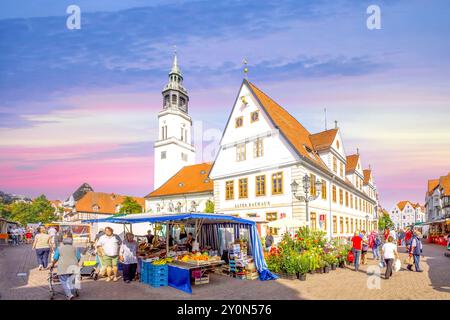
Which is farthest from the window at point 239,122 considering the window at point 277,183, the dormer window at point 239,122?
the window at point 277,183

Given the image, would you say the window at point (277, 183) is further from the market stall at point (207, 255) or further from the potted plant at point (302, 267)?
the potted plant at point (302, 267)

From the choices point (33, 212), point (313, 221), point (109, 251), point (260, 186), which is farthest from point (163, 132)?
point (33, 212)

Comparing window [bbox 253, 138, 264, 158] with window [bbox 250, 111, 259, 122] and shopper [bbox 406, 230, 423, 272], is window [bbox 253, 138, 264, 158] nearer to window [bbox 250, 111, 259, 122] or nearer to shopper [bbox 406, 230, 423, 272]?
window [bbox 250, 111, 259, 122]

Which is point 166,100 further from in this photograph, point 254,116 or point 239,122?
point 254,116

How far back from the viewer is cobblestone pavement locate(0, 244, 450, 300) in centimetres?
991

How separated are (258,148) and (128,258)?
15.8 m

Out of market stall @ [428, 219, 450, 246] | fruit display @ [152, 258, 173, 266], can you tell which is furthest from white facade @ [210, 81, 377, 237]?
market stall @ [428, 219, 450, 246]

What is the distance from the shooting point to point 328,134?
30.9 meters

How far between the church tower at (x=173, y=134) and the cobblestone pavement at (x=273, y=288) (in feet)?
131

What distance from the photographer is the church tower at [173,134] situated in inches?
2106

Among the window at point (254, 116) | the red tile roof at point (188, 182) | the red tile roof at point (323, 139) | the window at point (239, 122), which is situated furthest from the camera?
the red tile roof at point (188, 182)

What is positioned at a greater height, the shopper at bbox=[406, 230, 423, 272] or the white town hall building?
the white town hall building
